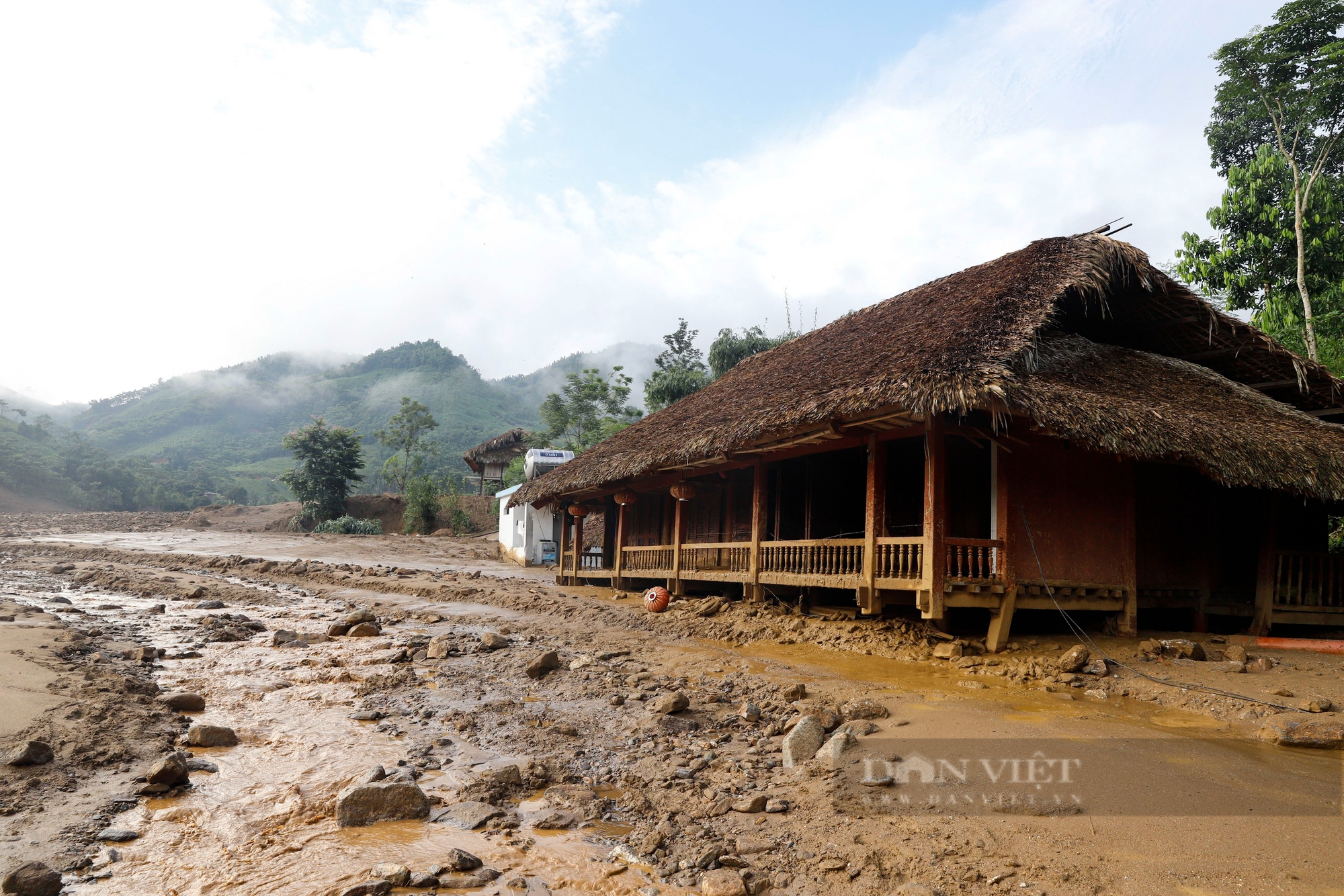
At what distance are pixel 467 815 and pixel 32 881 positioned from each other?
2052 millimetres

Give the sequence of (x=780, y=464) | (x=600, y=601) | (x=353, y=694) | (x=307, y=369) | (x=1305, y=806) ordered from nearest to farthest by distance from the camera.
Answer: (x=1305, y=806), (x=353, y=694), (x=780, y=464), (x=600, y=601), (x=307, y=369)

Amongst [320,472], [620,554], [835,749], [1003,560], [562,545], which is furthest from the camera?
[320,472]

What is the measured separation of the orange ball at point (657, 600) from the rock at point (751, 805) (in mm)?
7769

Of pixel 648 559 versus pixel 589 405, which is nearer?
pixel 648 559

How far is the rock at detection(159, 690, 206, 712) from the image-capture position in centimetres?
653

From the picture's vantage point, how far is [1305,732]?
18.0 ft

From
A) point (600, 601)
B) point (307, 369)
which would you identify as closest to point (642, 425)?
point (600, 601)

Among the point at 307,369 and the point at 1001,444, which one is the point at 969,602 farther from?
the point at 307,369

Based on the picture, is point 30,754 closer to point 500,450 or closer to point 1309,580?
point 1309,580

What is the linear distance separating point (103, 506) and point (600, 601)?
4425 centimetres

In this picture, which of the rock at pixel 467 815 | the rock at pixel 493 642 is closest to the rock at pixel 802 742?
the rock at pixel 467 815

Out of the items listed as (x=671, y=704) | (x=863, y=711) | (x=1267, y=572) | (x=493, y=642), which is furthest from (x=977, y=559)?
(x=493, y=642)

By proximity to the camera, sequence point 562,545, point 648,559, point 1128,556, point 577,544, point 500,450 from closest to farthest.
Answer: point 1128,556
point 648,559
point 577,544
point 562,545
point 500,450

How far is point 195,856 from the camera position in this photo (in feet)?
13.1
